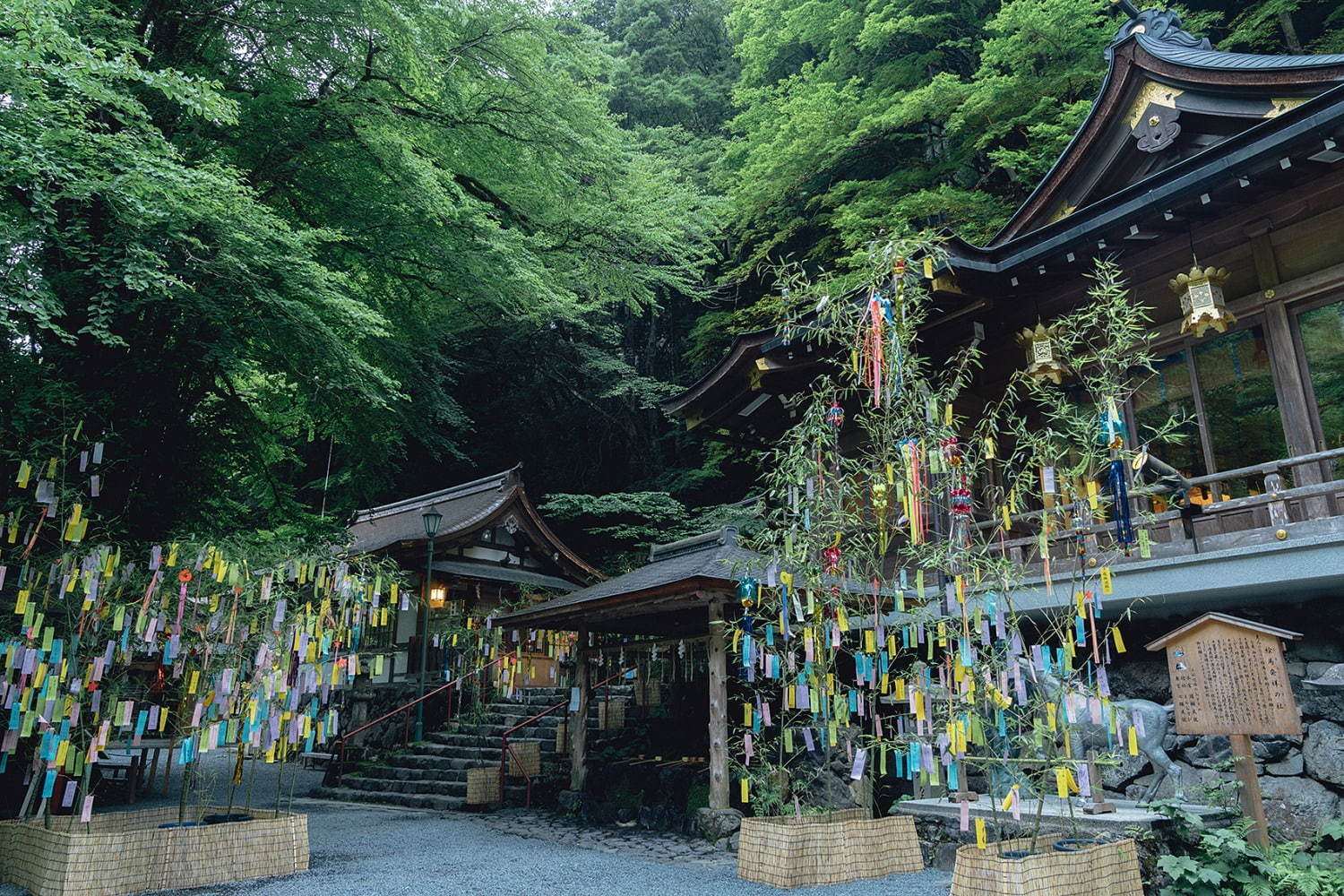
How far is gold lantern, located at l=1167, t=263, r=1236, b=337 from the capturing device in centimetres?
796

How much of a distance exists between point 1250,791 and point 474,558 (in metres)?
17.9

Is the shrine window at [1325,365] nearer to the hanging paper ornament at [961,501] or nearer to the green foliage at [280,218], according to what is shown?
the hanging paper ornament at [961,501]

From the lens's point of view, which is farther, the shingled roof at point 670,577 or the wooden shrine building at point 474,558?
the wooden shrine building at point 474,558

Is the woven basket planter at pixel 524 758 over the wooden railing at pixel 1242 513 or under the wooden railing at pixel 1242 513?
under

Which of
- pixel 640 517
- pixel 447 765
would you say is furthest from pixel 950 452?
pixel 640 517

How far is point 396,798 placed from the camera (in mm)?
12922

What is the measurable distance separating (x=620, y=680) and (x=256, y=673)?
1041 centimetres

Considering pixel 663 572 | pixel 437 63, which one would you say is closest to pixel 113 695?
pixel 663 572

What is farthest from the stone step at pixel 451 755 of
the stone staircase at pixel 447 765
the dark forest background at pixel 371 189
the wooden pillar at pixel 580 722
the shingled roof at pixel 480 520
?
the shingled roof at pixel 480 520

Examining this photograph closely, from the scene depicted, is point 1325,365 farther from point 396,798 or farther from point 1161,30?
point 396,798

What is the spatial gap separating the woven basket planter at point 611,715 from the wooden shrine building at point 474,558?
5337mm

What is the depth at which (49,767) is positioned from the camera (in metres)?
6.53

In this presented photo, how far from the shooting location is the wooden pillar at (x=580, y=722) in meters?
11.4

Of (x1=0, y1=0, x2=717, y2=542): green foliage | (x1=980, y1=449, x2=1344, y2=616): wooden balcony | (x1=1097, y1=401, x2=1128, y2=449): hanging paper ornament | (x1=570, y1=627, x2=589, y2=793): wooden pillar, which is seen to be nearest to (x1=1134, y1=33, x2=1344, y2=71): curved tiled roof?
(x1=980, y1=449, x2=1344, y2=616): wooden balcony
